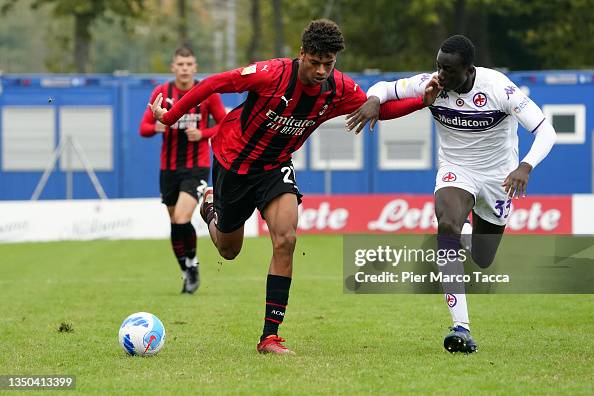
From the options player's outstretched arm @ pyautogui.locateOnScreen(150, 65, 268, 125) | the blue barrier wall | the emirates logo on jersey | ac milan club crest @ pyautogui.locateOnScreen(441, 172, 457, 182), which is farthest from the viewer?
the blue barrier wall

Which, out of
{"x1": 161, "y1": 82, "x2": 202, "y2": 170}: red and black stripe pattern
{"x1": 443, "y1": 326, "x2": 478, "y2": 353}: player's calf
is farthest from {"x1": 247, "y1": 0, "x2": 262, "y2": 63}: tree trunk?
{"x1": 443, "y1": 326, "x2": 478, "y2": 353}: player's calf

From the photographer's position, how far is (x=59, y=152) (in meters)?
28.3

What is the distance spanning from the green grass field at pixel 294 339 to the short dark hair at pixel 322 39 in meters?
2.03

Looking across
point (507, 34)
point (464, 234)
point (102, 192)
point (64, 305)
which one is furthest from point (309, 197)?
point (507, 34)

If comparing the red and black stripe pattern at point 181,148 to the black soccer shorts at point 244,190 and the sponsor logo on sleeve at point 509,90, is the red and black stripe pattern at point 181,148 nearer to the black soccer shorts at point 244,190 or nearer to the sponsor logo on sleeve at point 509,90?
the black soccer shorts at point 244,190

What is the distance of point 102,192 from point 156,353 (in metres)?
20.1

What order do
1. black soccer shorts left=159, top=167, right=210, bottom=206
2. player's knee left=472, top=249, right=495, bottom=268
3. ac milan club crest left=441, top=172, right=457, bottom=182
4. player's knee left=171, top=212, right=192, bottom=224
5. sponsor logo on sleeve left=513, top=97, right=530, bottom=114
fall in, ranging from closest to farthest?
1. sponsor logo on sleeve left=513, top=97, right=530, bottom=114
2. ac milan club crest left=441, top=172, right=457, bottom=182
3. player's knee left=472, top=249, right=495, bottom=268
4. player's knee left=171, top=212, right=192, bottom=224
5. black soccer shorts left=159, top=167, right=210, bottom=206

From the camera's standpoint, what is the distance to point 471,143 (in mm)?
9109

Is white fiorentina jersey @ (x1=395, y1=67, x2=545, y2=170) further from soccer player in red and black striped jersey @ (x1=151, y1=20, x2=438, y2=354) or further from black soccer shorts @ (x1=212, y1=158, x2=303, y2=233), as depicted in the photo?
black soccer shorts @ (x1=212, y1=158, x2=303, y2=233)

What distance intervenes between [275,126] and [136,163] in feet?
65.1

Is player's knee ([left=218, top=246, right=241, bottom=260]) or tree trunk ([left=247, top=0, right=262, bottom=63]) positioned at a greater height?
tree trunk ([left=247, top=0, right=262, bottom=63])

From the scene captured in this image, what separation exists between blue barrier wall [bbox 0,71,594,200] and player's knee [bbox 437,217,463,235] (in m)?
18.8

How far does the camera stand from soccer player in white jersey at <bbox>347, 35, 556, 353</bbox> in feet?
27.7

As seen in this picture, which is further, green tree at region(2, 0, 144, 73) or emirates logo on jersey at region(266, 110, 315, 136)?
green tree at region(2, 0, 144, 73)
